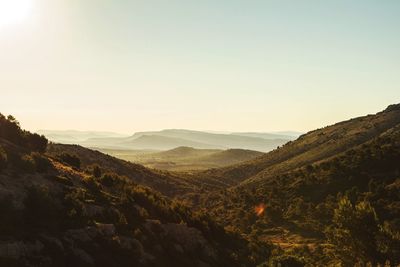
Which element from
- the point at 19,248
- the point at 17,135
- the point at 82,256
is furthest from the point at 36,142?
the point at 19,248

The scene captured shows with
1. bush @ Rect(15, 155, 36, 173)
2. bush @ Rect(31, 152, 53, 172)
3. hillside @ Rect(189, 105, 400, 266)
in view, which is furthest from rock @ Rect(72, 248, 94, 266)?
hillside @ Rect(189, 105, 400, 266)

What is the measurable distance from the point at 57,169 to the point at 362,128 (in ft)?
519

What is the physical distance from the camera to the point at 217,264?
148ft

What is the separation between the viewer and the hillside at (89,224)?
106 feet

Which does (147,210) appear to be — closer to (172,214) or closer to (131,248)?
(172,214)

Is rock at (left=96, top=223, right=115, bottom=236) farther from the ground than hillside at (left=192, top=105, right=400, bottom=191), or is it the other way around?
hillside at (left=192, top=105, right=400, bottom=191)

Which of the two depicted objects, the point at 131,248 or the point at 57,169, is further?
the point at 57,169

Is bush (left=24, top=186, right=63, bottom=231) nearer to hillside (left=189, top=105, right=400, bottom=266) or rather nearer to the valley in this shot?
the valley

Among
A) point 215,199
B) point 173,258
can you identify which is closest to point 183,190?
point 215,199

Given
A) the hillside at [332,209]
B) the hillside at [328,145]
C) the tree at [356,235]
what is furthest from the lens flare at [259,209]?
the hillside at [328,145]

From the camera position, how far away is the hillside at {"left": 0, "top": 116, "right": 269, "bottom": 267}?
106ft

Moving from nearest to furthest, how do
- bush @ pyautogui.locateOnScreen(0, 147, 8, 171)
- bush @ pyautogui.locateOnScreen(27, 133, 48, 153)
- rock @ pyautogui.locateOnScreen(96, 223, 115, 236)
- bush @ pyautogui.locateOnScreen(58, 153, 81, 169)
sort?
1. rock @ pyautogui.locateOnScreen(96, 223, 115, 236)
2. bush @ pyautogui.locateOnScreen(0, 147, 8, 171)
3. bush @ pyautogui.locateOnScreen(27, 133, 48, 153)
4. bush @ pyautogui.locateOnScreen(58, 153, 81, 169)

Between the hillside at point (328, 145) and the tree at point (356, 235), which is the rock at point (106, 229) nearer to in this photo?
the tree at point (356, 235)

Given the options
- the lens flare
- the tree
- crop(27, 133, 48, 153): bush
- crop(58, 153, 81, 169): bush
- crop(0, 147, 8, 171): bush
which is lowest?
the lens flare
